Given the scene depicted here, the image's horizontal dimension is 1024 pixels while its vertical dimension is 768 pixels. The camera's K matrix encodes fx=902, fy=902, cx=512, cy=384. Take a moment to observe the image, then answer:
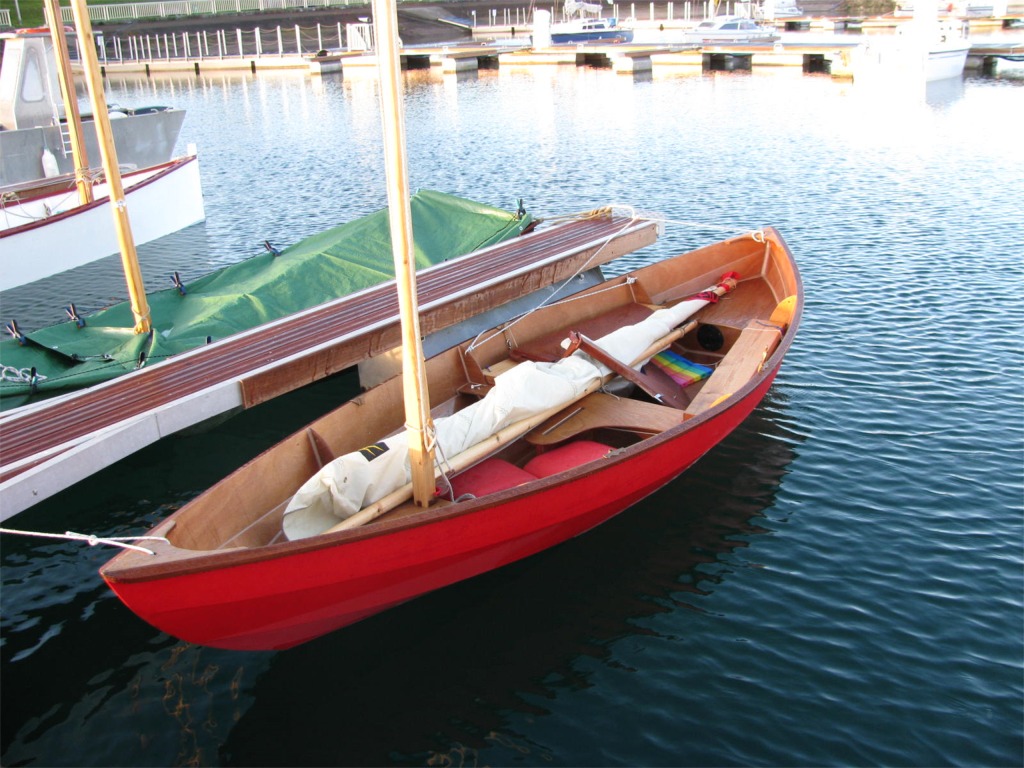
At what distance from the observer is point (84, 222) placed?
22.3m

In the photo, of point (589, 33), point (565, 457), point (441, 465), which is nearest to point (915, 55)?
point (589, 33)

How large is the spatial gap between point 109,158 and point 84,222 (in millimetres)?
10777

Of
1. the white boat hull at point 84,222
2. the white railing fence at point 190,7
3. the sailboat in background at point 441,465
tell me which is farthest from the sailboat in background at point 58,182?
the white railing fence at point 190,7

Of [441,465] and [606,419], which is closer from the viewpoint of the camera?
[441,465]

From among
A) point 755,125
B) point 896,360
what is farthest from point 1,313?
point 755,125

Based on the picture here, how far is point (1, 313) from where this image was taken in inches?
787

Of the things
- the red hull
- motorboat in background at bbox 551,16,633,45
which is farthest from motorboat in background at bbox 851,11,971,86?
the red hull

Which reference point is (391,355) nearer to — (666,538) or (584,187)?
(666,538)

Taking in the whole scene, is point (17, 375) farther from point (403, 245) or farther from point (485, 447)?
point (403, 245)

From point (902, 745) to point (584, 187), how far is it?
23581mm

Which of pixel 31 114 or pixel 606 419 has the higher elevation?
pixel 31 114

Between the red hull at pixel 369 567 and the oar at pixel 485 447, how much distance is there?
468 millimetres

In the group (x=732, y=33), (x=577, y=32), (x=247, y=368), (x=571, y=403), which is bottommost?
(x=571, y=403)

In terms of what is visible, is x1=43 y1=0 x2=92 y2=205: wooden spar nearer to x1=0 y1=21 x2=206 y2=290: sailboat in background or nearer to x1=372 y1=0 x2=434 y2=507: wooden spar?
x1=0 y1=21 x2=206 y2=290: sailboat in background
